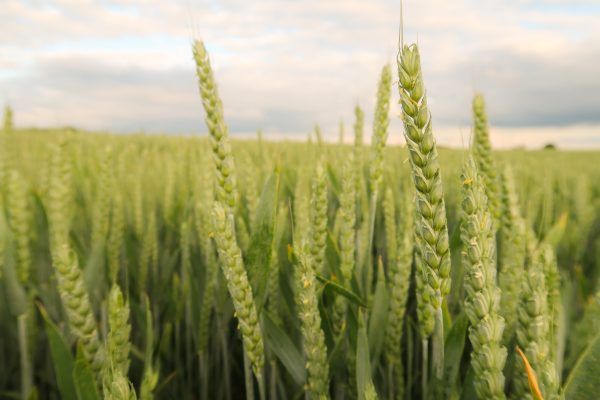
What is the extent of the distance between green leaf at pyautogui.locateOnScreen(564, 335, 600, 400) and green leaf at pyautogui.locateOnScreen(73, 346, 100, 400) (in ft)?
2.23

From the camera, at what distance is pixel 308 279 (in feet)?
2.35

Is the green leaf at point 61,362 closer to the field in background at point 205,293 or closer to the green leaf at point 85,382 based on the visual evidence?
the field in background at point 205,293

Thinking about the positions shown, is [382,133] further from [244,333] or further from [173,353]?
[173,353]

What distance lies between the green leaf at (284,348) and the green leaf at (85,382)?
0.30 meters

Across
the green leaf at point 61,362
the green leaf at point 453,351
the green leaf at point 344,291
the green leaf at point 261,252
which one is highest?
the green leaf at point 261,252

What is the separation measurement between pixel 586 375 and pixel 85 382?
721 millimetres

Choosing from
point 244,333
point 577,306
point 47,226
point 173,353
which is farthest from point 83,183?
point 577,306

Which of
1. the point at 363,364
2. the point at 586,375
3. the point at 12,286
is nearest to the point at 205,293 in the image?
the point at 12,286

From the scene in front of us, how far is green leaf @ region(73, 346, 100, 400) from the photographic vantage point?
0.77 metres

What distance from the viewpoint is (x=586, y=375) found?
67 cm

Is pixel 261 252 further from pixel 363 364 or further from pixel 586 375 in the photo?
pixel 586 375

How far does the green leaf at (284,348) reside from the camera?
0.91 m

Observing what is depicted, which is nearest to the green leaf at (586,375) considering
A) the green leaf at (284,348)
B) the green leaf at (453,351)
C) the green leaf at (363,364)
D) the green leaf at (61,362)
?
the green leaf at (453,351)

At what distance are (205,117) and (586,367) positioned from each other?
0.65 meters
